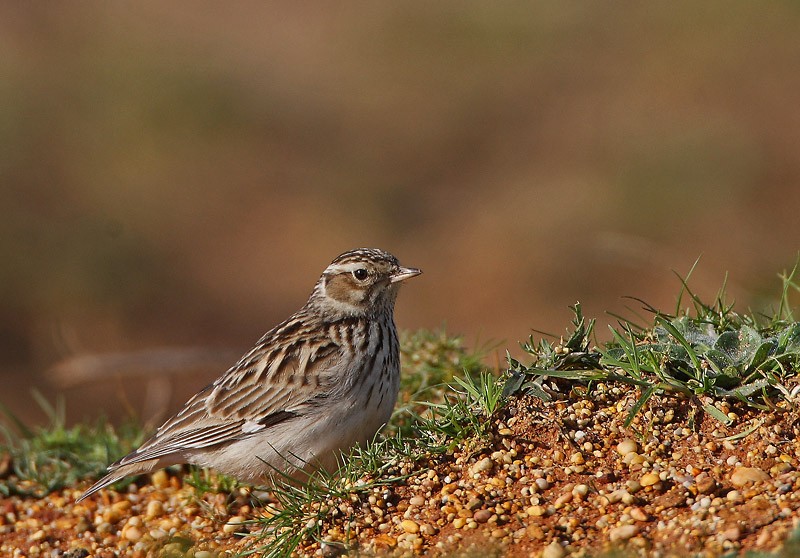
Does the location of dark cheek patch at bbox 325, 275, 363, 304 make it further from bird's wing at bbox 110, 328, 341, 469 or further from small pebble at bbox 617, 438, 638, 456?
small pebble at bbox 617, 438, 638, 456

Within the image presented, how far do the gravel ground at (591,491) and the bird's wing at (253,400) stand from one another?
0.72m

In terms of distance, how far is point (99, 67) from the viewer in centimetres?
2302

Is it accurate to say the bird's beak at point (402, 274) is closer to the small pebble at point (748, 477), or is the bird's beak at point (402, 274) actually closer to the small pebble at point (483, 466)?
the small pebble at point (483, 466)

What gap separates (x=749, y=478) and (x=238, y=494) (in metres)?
3.23

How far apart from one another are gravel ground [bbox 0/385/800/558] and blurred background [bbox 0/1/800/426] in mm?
6477

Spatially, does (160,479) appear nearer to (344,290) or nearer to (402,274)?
(344,290)

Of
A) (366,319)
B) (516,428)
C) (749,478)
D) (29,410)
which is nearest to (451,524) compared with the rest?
(516,428)

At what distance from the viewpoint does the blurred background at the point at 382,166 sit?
16438 millimetres

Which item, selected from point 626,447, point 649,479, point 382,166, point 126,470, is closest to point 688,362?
point 626,447

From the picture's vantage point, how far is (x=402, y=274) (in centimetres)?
720

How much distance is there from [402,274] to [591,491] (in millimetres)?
2462

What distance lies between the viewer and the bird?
634 centimetres

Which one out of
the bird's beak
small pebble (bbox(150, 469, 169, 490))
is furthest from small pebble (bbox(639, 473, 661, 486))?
small pebble (bbox(150, 469, 169, 490))

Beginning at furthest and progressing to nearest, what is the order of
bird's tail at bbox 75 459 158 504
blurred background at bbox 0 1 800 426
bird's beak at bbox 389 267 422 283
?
blurred background at bbox 0 1 800 426, bird's beak at bbox 389 267 422 283, bird's tail at bbox 75 459 158 504
